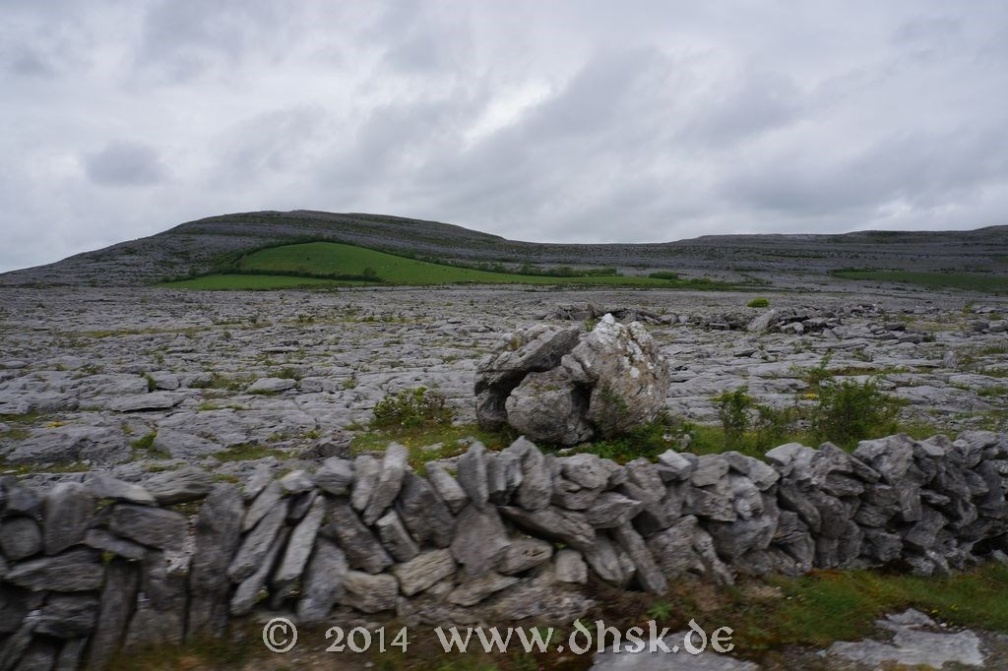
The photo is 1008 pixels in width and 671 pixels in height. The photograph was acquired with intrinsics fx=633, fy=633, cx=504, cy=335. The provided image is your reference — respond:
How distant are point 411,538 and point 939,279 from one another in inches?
3696

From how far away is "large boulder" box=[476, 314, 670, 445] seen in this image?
13.0 m

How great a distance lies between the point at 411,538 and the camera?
7.64 m

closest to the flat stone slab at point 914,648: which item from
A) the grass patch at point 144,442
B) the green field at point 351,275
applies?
the grass patch at point 144,442

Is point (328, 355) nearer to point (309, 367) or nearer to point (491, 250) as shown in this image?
point (309, 367)

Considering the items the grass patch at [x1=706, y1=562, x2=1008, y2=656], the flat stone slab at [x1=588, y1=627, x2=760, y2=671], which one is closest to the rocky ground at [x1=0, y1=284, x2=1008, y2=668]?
the grass patch at [x1=706, y1=562, x2=1008, y2=656]

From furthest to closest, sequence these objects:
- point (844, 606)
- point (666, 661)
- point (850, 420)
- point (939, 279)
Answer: point (939, 279)
point (850, 420)
point (844, 606)
point (666, 661)

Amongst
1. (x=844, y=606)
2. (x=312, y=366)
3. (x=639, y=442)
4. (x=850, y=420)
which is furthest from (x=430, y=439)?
(x=312, y=366)

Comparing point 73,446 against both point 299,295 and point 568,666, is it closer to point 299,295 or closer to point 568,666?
point 568,666

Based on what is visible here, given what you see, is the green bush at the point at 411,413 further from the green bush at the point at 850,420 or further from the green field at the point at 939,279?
the green field at the point at 939,279

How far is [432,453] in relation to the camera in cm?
1256

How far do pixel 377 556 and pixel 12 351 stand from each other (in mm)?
24968

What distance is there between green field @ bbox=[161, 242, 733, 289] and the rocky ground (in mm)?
22289

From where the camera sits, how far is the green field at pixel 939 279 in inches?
2974

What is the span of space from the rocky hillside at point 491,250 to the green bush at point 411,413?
213 ft
